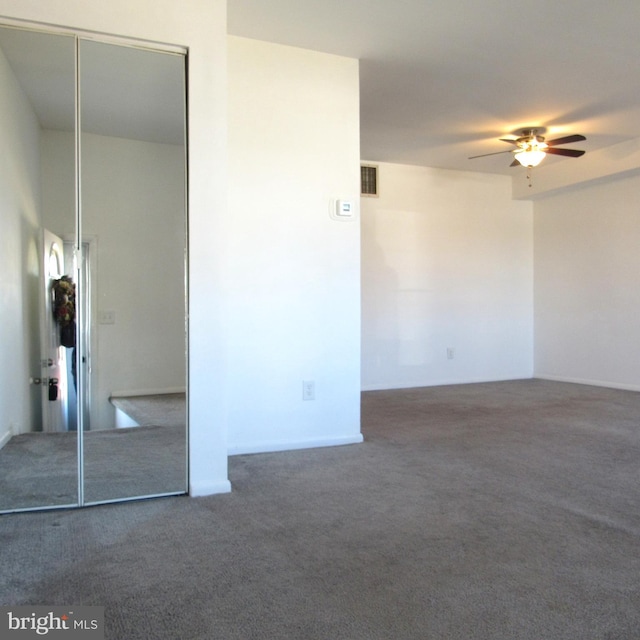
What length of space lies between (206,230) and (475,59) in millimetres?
2357

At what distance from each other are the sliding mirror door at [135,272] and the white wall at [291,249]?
2.42ft

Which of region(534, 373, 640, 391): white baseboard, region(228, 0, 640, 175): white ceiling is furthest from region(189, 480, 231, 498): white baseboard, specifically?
region(534, 373, 640, 391): white baseboard

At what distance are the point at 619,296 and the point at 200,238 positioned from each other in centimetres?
527

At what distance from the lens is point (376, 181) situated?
6.37m

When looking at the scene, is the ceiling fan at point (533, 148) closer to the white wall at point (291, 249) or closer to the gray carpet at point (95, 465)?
the white wall at point (291, 249)

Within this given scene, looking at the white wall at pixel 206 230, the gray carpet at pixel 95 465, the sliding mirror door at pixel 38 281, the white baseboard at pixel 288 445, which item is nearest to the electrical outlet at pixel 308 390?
the white baseboard at pixel 288 445

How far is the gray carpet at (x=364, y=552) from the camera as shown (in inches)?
62.8

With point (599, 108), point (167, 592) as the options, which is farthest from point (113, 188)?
point (599, 108)

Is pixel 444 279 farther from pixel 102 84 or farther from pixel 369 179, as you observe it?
pixel 102 84

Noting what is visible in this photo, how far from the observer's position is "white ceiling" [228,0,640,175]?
3158mm

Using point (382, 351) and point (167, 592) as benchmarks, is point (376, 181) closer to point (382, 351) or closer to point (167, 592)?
point (382, 351)

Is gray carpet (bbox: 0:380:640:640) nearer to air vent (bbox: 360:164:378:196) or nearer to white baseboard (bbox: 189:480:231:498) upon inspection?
white baseboard (bbox: 189:480:231:498)

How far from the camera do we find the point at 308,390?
144 inches

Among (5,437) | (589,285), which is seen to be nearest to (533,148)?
(589,285)
